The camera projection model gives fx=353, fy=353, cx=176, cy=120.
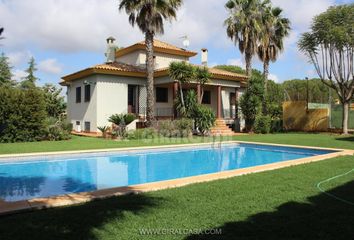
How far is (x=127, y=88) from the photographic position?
79.0ft

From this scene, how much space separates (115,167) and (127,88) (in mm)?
12601

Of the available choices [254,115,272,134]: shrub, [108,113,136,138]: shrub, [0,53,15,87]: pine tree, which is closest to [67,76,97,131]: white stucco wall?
[108,113,136,138]: shrub

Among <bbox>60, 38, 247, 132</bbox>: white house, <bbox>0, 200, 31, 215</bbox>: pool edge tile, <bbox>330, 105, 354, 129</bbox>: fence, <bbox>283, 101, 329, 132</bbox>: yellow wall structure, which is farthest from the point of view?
<bbox>283, 101, 329, 132</bbox>: yellow wall structure

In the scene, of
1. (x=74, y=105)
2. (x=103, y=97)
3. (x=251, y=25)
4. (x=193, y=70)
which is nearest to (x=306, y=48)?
(x=251, y=25)

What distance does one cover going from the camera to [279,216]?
495 centimetres

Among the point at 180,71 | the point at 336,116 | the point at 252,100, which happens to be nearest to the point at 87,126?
the point at 180,71

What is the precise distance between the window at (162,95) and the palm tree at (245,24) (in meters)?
6.53

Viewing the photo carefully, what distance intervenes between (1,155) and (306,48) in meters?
21.8

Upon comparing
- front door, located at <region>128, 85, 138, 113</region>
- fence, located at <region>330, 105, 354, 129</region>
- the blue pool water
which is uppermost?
front door, located at <region>128, 85, 138, 113</region>

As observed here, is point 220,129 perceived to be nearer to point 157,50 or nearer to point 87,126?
point 157,50

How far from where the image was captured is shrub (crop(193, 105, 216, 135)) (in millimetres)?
21906

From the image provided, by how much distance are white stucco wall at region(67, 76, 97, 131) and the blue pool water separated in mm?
9281

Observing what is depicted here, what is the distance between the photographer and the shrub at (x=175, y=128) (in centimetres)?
2031

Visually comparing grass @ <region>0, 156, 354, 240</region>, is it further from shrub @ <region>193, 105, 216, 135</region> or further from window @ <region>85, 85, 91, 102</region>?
window @ <region>85, 85, 91, 102</region>
